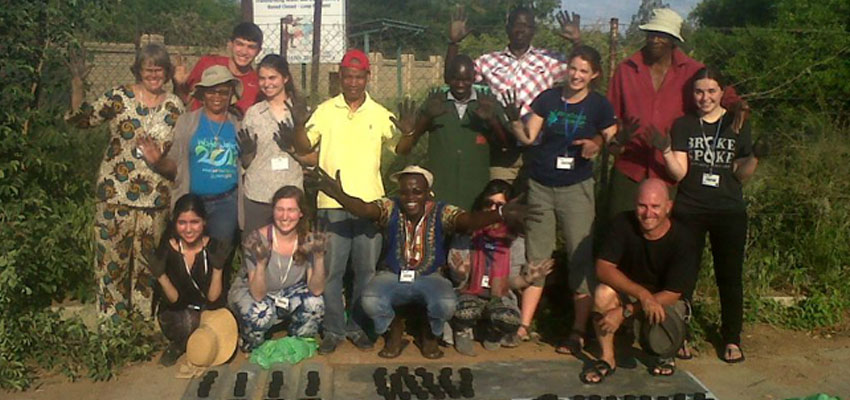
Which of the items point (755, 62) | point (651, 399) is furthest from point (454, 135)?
point (755, 62)

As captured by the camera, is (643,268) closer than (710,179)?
Yes

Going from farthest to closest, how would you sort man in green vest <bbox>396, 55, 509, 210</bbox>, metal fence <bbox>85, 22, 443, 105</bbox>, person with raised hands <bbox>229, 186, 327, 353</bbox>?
metal fence <bbox>85, 22, 443, 105</bbox> < man in green vest <bbox>396, 55, 509, 210</bbox> < person with raised hands <bbox>229, 186, 327, 353</bbox>

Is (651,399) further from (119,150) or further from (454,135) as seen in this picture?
(119,150)

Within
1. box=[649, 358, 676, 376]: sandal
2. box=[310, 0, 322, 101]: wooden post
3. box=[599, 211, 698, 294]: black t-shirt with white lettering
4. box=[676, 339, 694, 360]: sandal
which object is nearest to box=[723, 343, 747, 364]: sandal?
box=[676, 339, 694, 360]: sandal

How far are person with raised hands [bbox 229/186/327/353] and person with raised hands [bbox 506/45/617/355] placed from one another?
1429 mm

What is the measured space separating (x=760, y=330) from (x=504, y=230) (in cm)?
215

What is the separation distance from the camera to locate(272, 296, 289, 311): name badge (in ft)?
18.6

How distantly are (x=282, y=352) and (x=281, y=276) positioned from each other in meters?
0.48

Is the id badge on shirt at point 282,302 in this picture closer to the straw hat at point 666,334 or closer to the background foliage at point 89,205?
the background foliage at point 89,205

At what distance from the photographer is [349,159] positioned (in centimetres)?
562

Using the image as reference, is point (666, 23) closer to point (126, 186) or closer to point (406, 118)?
point (406, 118)

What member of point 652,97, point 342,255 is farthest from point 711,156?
point 342,255

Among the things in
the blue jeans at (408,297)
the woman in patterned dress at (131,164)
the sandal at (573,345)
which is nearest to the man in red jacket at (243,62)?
the woman in patterned dress at (131,164)

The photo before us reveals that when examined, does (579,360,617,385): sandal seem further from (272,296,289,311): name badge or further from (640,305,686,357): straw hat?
(272,296,289,311): name badge
